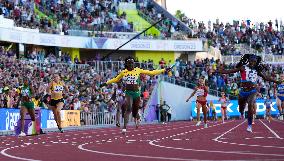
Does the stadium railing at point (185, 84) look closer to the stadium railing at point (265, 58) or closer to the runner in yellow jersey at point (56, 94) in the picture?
the stadium railing at point (265, 58)

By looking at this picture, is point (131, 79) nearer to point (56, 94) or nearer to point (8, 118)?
Answer: point (56, 94)

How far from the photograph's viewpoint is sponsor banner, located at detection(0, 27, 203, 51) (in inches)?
1849

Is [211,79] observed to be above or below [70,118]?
above

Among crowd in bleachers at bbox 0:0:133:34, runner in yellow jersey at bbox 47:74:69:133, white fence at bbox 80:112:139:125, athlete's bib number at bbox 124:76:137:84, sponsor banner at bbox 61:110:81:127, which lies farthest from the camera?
crowd in bleachers at bbox 0:0:133:34

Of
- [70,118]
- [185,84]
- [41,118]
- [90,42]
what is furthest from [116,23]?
[41,118]

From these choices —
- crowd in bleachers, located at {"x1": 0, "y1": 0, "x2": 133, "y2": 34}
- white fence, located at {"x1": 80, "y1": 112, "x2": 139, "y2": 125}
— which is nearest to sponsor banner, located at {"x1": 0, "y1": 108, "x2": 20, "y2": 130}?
white fence, located at {"x1": 80, "y1": 112, "x2": 139, "y2": 125}

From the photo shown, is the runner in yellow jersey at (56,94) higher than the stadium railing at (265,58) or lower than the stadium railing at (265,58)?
lower

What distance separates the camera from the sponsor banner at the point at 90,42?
4697 cm

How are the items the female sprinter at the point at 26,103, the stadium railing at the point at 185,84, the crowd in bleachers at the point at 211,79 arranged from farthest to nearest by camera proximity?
1. the crowd in bleachers at the point at 211,79
2. the stadium railing at the point at 185,84
3. the female sprinter at the point at 26,103

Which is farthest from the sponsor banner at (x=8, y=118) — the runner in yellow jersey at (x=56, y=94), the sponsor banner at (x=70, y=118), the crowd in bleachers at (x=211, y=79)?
the crowd in bleachers at (x=211, y=79)

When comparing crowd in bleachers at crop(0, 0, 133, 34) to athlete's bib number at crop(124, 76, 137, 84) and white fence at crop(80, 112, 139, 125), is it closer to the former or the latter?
white fence at crop(80, 112, 139, 125)

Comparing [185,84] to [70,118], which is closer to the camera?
[70,118]

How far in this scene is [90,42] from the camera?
5650 centimetres

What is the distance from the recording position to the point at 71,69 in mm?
45688
